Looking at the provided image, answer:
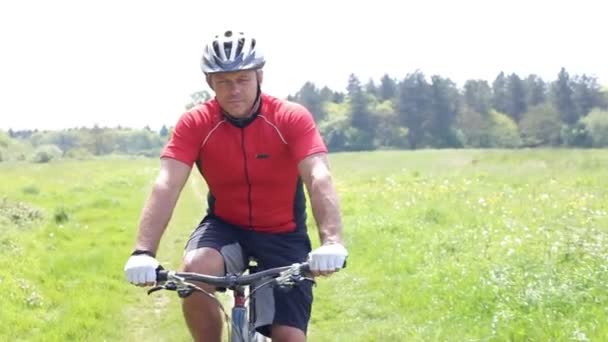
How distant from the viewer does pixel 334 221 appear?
4.05 meters

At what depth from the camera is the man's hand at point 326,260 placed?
3.50 meters

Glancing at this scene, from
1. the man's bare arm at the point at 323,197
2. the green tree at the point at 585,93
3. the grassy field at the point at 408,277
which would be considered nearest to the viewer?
the man's bare arm at the point at 323,197

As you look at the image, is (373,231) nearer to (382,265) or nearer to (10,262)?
(382,265)

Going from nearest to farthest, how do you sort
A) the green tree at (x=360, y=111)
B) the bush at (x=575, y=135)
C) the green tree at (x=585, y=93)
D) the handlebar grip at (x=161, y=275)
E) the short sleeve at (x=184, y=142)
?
the handlebar grip at (x=161, y=275), the short sleeve at (x=184, y=142), the bush at (x=575, y=135), the green tree at (x=585, y=93), the green tree at (x=360, y=111)

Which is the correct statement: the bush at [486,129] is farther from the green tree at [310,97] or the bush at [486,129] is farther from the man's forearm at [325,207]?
the man's forearm at [325,207]

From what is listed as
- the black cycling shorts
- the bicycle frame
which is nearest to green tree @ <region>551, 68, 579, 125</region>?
the black cycling shorts

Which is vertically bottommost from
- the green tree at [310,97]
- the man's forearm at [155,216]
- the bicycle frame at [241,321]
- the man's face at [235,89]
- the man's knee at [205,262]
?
the bicycle frame at [241,321]

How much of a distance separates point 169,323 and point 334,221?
4418mm

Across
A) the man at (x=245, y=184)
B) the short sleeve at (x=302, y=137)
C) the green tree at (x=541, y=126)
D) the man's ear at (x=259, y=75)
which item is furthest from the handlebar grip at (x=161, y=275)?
the green tree at (x=541, y=126)

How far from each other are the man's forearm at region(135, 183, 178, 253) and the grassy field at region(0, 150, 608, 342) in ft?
10.8

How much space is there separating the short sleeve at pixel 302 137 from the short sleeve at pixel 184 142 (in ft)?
1.74

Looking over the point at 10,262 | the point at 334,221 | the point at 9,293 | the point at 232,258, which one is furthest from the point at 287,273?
the point at 10,262

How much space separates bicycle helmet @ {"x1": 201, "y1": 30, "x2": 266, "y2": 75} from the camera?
4.08m

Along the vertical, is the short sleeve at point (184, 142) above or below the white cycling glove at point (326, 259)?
above
